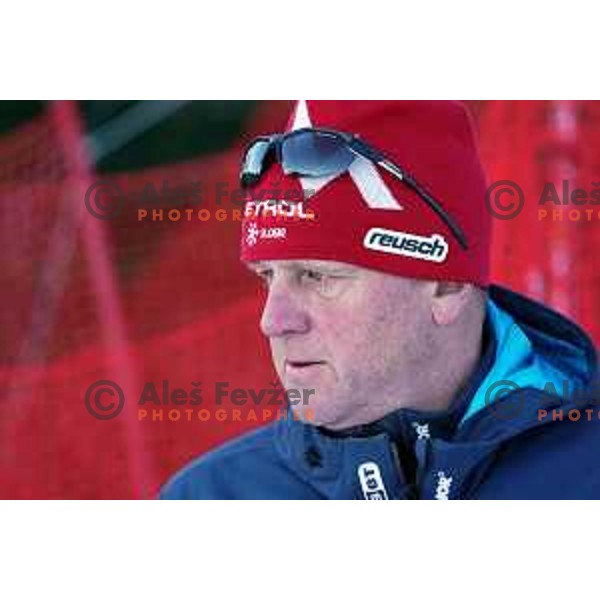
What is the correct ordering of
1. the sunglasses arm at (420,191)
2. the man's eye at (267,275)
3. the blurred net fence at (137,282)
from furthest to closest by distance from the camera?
the blurred net fence at (137,282), the man's eye at (267,275), the sunglasses arm at (420,191)

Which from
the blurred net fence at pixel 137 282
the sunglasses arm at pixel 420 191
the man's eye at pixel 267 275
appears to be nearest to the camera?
the sunglasses arm at pixel 420 191

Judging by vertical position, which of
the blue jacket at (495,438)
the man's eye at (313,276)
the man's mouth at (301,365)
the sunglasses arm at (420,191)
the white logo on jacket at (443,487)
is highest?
the sunglasses arm at (420,191)

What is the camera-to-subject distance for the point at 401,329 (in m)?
2.36

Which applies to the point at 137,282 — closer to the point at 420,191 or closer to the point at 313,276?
the point at 313,276

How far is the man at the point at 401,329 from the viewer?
2299 millimetres

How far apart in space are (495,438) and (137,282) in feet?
2.96

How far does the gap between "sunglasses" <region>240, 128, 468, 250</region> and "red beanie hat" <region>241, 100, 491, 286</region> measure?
10mm

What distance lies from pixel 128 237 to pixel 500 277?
2.66 ft

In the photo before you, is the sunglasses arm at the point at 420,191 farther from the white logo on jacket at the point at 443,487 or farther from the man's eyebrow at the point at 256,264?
the white logo on jacket at the point at 443,487

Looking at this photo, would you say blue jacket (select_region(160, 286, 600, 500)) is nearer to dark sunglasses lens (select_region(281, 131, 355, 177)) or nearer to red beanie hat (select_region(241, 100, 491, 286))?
red beanie hat (select_region(241, 100, 491, 286))

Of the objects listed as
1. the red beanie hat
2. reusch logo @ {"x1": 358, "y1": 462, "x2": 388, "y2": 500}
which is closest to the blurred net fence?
the red beanie hat

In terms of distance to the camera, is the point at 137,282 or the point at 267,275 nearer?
the point at 267,275

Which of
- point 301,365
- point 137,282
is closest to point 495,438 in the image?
point 301,365

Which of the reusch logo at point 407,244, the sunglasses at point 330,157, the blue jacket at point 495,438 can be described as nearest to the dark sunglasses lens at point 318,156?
the sunglasses at point 330,157
